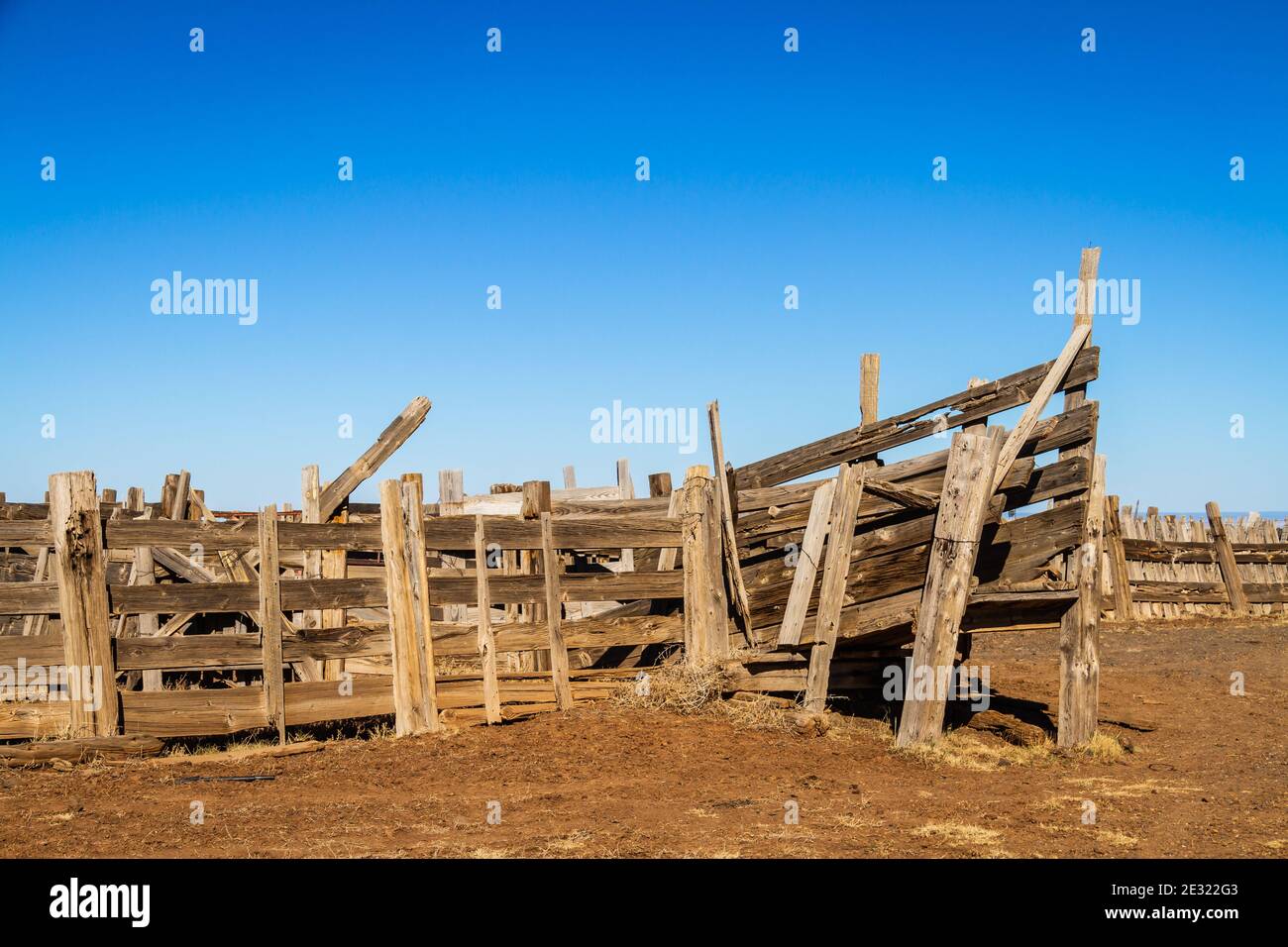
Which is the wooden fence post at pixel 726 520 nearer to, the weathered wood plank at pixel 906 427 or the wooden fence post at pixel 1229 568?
the weathered wood plank at pixel 906 427

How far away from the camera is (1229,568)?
20.7 meters

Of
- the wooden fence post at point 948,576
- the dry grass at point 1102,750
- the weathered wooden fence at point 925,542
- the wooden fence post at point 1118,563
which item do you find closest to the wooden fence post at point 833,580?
the weathered wooden fence at point 925,542

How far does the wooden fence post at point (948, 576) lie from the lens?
879cm

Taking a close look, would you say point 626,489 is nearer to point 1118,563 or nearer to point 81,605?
point 81,605

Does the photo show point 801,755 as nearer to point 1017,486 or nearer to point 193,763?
point 1017,486

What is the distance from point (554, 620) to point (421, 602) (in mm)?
1353

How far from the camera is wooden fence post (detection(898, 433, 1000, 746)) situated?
28.8ft

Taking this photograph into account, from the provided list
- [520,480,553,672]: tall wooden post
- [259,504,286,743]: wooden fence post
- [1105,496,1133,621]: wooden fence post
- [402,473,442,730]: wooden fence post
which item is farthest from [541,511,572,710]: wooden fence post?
[1105,496,1133,621]: wooden fence post

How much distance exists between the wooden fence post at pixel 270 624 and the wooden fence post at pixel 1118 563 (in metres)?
15.5

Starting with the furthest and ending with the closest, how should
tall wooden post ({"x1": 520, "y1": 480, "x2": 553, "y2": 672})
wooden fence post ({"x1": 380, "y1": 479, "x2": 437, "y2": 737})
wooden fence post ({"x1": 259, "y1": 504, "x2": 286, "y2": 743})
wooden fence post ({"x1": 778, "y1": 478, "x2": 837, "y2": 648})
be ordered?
tall wooden post ({"x1": 520, "y1": 480, "x2": 553, "y2": 672}), wooden fence post ({"x1": 778, "y1": 478, "x2": 837, "y2": 648}), wooden fence post ({"x1": 380, "y1": 479, "x2": 437, "y2": 737}), wooden fence post ({"x1": 259, "y1": 504, "x2": 286, "y2": 743})

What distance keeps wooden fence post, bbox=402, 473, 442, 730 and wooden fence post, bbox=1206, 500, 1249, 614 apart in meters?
16.8

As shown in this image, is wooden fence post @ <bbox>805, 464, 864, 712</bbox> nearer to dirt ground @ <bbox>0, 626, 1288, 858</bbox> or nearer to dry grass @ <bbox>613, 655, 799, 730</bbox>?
dry grass @ <bbox>613, 655, 799, 730</bbox>

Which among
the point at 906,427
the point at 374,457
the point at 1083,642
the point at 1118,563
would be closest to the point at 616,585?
the point at 374,457
